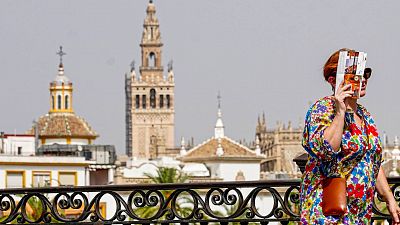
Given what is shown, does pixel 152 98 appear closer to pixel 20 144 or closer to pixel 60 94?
pixel 60 94

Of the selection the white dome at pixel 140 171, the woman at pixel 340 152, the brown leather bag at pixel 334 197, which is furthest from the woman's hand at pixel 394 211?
the white dome at pixel 140 171

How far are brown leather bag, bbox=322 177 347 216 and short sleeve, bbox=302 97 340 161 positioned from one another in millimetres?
104

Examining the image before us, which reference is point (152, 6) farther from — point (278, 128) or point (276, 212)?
point (276, 212)

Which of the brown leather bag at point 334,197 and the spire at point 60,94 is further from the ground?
the spire at point 60,94

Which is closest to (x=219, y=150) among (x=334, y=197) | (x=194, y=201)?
(x=194, y=201)

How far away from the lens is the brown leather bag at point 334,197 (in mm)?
6215

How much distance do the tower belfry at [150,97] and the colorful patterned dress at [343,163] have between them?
158 m

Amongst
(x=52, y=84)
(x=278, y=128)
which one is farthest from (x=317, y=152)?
(x=278, y=128)

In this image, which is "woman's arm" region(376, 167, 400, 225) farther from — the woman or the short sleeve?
the short sleeve

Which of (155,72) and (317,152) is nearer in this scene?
(317,152)

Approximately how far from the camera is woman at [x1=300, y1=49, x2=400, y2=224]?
20.4 feet

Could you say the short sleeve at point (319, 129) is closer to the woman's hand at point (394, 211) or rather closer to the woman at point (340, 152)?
the woman at point (340, 152)

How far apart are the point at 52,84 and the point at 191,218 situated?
8127 centimetres

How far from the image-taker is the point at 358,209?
248 inches
